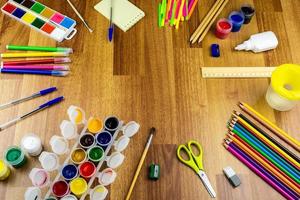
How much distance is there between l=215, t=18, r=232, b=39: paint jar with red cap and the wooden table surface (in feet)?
0.07

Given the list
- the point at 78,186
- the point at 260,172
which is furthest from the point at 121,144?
the point at 260,172

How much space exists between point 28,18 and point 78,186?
542mm

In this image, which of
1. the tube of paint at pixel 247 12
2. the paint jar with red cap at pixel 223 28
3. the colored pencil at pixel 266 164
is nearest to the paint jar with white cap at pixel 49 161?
the colored pencil at pixel 266 164

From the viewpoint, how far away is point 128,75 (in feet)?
3.69

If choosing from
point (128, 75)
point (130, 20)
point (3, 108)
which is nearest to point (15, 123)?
point (3, 108)

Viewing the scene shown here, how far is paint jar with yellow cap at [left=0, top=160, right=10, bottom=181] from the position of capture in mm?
954

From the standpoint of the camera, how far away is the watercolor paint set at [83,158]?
95 cm

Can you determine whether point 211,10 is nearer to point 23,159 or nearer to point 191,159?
point 191,159

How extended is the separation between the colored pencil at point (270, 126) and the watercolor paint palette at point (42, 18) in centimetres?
55

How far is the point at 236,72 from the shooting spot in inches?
44.8

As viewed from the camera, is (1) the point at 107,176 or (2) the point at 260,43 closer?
(1) the point at 107,176

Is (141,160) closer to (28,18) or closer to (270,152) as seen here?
(270,152)

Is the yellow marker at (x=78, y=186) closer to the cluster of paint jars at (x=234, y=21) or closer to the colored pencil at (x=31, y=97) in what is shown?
the colored pencil at (x=31, y=97)

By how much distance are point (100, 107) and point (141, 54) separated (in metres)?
0.21
